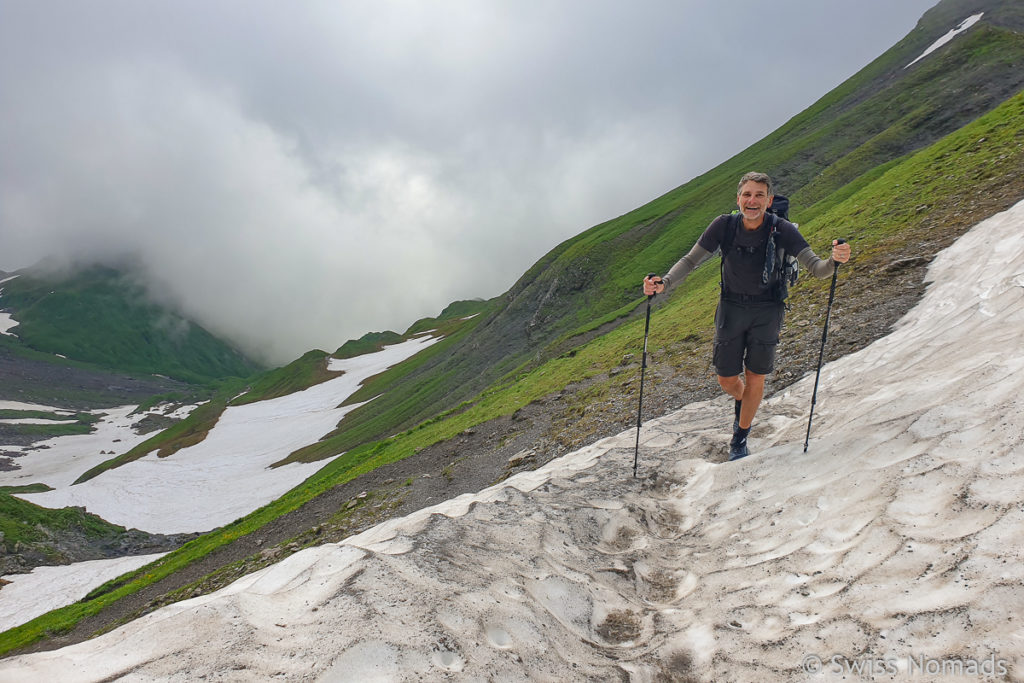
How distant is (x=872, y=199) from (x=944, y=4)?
5841 inches

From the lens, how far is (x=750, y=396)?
28.9 ft

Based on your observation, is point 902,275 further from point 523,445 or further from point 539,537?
point 539,537

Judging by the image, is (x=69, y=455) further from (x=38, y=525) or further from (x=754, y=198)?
(x=754, y=198)

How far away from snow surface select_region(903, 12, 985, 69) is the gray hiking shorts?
386ft

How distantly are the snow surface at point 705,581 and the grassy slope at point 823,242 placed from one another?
14.5m

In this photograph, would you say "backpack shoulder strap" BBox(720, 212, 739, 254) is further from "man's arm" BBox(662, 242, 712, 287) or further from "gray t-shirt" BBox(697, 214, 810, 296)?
"man's arm" BBox(662, 242, 712, 287)

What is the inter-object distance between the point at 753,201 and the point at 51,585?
50703mm

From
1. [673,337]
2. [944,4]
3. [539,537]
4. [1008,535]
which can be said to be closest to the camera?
[1008,535]

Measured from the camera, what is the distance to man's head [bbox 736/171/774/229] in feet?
25.1

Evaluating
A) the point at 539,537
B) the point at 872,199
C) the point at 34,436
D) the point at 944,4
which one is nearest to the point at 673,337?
the point at 872,199

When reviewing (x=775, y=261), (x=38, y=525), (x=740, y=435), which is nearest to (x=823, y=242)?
(x=740, y=435)

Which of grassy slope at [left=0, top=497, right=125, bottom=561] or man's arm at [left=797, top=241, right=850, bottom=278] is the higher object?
grassy slope at [left=0, top=497, right=125, bottom=561]

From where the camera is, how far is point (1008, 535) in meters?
4.19

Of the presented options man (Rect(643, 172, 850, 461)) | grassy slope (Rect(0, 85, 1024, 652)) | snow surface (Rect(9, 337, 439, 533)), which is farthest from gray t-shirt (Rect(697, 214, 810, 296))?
snow surface (Rect(9, 337, 439, 533))
